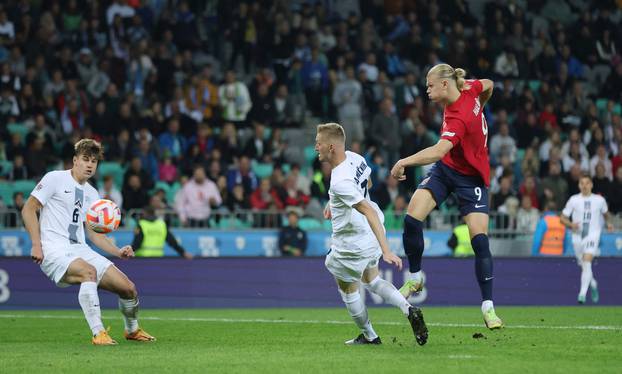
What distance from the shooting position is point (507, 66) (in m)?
27.3

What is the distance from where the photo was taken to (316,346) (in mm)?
10109

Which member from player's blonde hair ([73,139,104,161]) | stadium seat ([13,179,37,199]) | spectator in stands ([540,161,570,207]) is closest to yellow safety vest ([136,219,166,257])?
stadium seat ([13,179,37,199])

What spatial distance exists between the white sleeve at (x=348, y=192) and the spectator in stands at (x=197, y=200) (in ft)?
37.2

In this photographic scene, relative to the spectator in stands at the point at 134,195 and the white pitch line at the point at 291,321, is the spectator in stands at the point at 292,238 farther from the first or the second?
the white pitch line at the point at 291,321

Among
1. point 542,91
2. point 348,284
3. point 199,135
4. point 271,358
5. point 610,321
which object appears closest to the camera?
point 271,358

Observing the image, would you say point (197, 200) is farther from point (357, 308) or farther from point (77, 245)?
point (357, 308)

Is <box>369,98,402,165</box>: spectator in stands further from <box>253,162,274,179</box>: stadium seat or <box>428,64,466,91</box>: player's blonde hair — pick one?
<box>428,64,466,91</box>: player's blonde hair

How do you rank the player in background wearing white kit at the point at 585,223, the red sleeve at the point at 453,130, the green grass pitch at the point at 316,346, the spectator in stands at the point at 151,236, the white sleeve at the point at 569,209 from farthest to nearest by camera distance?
1. the white sleeve at the point at 569,209
2. the spectator in stands at the point at 151,236
3. the player in background wearing white kit at the point at 585,223
4. the red sleeve at the point at 453,130
5. the green grass pitch at the point at 316,346

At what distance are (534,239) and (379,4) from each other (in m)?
9.58

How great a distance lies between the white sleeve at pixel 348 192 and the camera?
372 inches

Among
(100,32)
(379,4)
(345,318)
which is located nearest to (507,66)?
(379,4)

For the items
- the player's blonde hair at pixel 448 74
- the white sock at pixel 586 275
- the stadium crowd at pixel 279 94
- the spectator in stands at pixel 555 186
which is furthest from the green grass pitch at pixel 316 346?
the spectator in stands at pixel 555 186

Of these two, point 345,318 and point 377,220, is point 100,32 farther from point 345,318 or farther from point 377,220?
point 377,220

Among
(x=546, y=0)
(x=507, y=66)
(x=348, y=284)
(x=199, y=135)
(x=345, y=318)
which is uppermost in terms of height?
(x=546, y=0)
